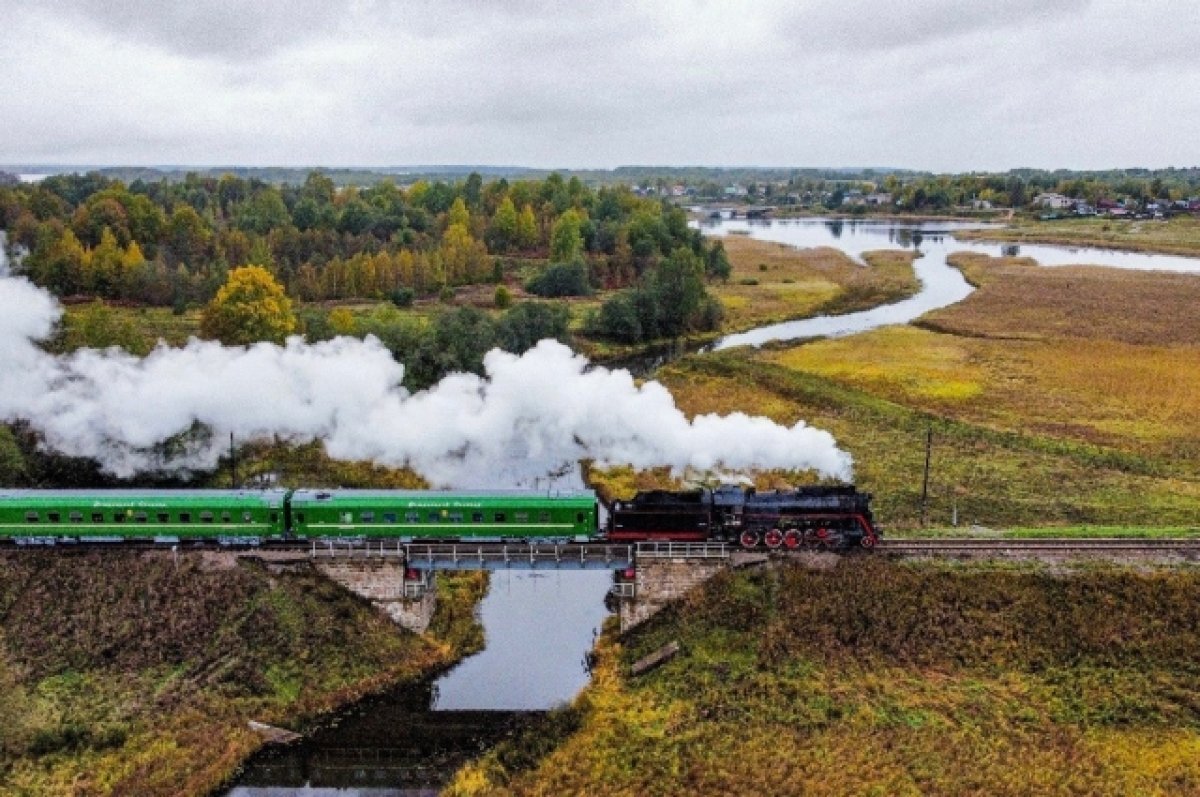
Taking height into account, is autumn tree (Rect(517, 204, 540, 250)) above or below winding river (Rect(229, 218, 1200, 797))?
above

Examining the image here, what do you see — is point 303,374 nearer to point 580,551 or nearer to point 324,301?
point 580,551

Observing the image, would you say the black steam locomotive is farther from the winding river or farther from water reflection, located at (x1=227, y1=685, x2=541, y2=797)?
water reflection, located at (x1=227, y1=685, x2=541, y2=797)

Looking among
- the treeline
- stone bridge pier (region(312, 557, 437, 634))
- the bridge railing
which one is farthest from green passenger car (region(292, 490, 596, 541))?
the treeline

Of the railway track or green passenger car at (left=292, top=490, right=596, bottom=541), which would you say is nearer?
green passenger car at (left=292, top=490, right=596, bottom=541)

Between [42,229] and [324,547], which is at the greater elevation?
[42,229]

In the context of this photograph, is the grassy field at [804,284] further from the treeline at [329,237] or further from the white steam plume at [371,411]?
the white steam plume at [371,411]

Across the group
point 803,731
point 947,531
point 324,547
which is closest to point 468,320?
point 324,547

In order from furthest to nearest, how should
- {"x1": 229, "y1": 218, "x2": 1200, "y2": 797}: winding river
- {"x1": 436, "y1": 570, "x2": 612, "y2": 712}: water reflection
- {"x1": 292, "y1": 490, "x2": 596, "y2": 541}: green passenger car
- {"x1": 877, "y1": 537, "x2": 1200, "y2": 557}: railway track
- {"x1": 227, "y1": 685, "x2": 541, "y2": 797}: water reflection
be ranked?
{"x1": 877, "y1": 537, "x2": 1200, "y2": 557}: railway track
{"x1": 292, "y1": 490, "x2": 596, "y2": 541}: green passenger car
{"x1": 436, "y1": 570, "x2": 612, "y2": 712}: water reflection
{"x1": 229, "y1": 218, "x2": 1200, "y2": 797}: winding river
{"x1": 227, "y1": 685, "x2": 541, "y2": 797}: water reflection

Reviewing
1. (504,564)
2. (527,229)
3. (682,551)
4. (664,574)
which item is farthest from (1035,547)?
(527,229)
